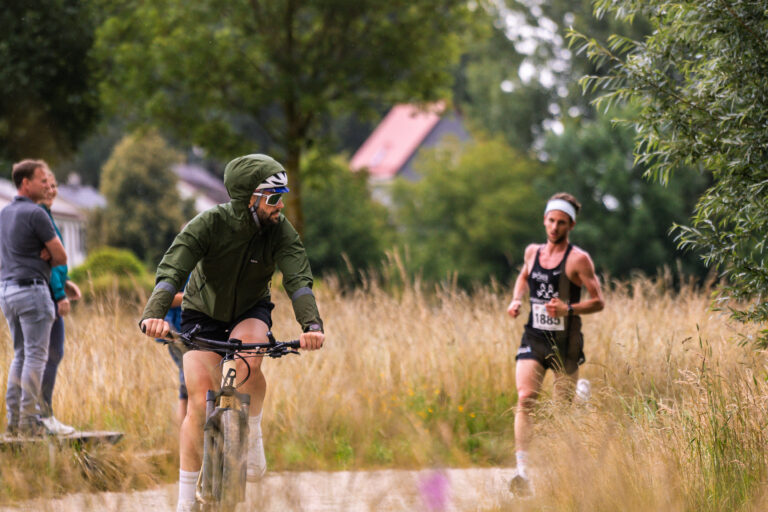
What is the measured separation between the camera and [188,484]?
501cm

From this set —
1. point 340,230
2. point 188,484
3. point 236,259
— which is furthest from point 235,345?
point 340,230

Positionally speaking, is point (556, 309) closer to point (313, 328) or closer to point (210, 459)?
point (313, 328)

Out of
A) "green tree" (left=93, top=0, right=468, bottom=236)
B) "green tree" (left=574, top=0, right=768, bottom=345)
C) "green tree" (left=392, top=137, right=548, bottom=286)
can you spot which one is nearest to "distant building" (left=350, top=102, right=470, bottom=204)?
"green tree" (left=392, top=137, right=548, bottom=286)

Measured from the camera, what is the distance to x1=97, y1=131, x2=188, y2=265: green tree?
53.0 meters

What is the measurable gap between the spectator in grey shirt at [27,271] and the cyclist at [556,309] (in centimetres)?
335

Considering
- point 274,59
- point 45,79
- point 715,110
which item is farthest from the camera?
point 274,59

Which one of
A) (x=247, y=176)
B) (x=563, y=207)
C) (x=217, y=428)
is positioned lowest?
(x=217, y=428)

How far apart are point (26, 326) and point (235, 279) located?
254 centimetres

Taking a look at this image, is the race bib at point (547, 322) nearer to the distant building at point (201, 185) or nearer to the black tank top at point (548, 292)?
the black tank top at point (548, 292)

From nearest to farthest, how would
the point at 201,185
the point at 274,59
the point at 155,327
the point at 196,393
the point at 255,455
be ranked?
the point at 155,327
the point at 196,393
the point at 255,455
the point at 274,59
the point at 201,185

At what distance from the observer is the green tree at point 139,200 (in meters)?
53.0

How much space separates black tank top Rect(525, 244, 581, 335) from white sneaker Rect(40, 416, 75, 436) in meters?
3.25

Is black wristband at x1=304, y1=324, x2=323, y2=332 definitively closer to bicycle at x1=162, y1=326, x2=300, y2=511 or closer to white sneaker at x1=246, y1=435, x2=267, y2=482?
bicycle at x1=162, y1=326, x2=300, y2=511

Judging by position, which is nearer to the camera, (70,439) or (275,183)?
(275,183)
